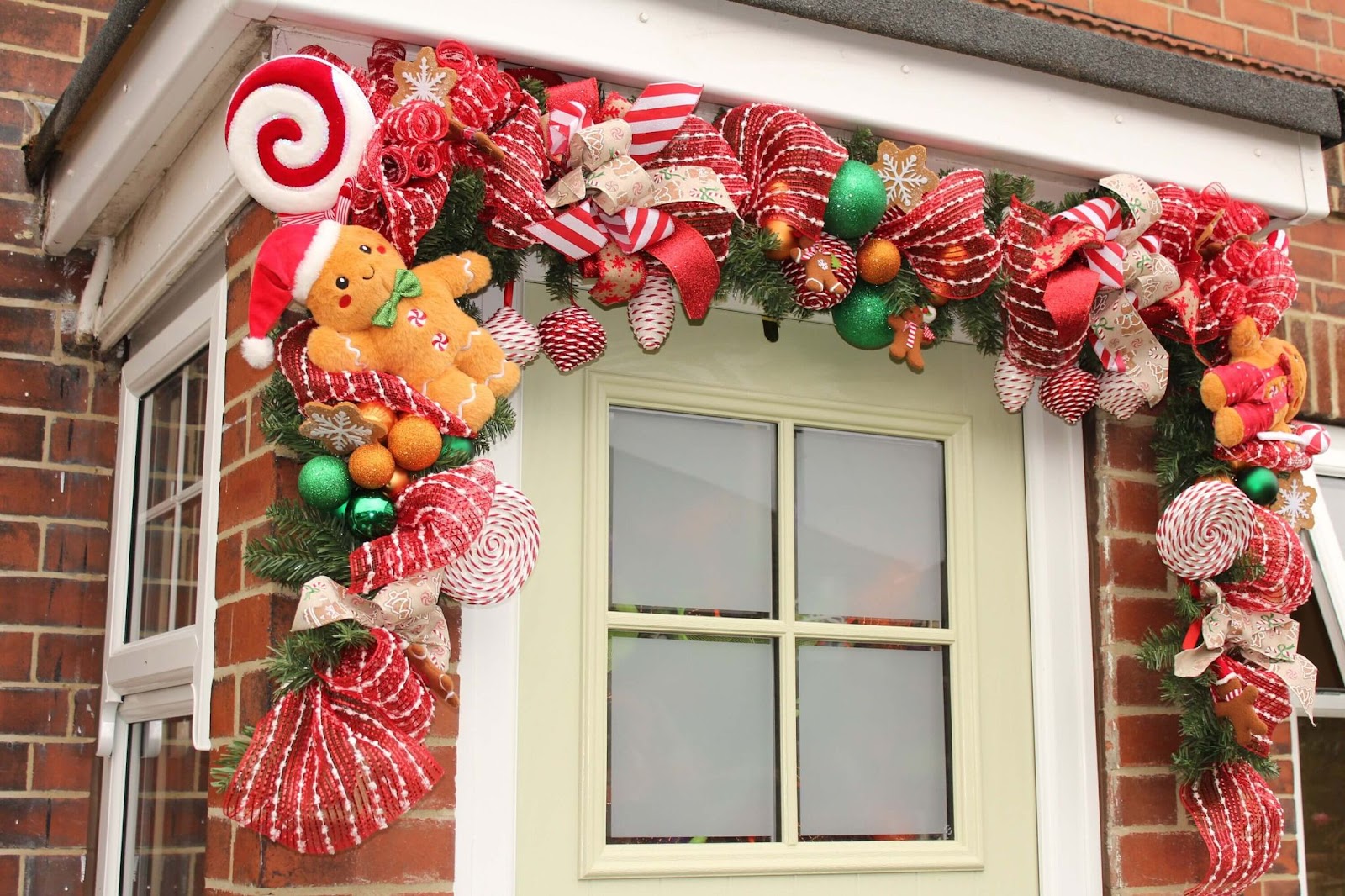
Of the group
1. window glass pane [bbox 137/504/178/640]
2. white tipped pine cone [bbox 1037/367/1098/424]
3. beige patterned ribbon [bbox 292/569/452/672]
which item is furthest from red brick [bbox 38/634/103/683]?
white tipped pine cone [bbox 1037/367/1098/424]

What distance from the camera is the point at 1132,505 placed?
8.08 ft

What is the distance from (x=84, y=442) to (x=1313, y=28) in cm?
301

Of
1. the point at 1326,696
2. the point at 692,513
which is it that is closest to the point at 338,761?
the point at 692,513

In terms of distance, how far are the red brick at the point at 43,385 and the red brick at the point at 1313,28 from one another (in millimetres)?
2926

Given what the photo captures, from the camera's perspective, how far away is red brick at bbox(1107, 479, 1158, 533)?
2.44 metres

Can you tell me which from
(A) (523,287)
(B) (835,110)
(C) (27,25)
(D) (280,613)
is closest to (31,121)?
(C) (27,25)

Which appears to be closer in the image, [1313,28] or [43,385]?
[43,385]

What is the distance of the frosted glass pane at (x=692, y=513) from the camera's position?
2.17 meters

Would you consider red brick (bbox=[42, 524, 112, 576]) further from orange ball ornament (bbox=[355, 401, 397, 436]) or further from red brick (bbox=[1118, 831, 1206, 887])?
red brick (bbox=[1118, 831, 1206, 887])

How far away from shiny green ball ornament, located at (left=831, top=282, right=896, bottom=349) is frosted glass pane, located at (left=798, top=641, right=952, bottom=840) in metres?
0.52

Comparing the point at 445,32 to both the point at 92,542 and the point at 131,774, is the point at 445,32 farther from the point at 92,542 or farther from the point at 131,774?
the point at 131,774

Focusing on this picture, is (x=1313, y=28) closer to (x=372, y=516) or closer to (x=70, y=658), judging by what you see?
(x=372, y=516)

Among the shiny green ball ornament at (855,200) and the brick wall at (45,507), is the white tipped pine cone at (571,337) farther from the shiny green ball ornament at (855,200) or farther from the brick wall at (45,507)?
the brick wall at (45,507)

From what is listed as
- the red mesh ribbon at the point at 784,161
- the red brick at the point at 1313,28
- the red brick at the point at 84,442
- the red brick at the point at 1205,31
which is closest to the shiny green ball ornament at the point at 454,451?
the red mesh ribbon at the point at 784,161
